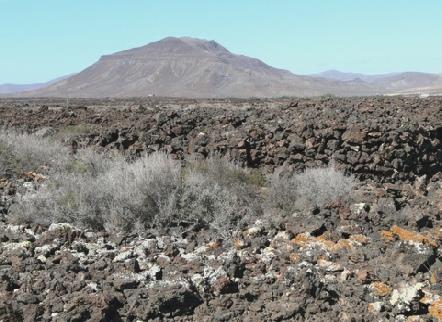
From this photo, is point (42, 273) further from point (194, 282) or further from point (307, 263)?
point (307, 263)

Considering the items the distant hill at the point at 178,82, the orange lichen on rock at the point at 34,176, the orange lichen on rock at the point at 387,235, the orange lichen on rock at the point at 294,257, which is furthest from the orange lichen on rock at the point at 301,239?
the distant hill at the point at 178,82

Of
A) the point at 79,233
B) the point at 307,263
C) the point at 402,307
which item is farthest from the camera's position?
the point at 79,233

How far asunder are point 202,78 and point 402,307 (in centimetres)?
15816

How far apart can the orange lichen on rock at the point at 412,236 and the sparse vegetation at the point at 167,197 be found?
1.27 metres

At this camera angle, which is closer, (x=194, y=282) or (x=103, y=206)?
(x=194, y=282)

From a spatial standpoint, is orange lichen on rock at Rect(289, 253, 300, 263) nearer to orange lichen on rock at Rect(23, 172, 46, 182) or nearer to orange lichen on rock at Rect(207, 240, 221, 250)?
orange lichen on rock at Rect(207, 240, 221, 250)

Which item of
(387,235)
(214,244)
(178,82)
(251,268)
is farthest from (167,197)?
(178,82)

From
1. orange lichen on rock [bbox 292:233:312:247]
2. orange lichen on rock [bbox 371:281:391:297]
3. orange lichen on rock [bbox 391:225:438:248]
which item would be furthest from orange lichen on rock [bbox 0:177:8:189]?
orange lichen on rock [bbox 371:281:391:297]

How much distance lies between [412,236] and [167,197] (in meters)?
3.15

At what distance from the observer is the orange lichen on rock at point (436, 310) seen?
4.68 meters

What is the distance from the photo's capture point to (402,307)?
473 centimetres

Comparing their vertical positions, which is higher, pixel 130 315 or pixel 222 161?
pixel 222 161

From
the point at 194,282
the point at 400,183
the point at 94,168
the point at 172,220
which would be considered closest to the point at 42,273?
the point at 194,282

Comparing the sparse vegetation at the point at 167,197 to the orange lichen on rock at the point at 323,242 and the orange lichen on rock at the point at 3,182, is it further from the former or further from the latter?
the orange lichen on rock at the point at 323,242
